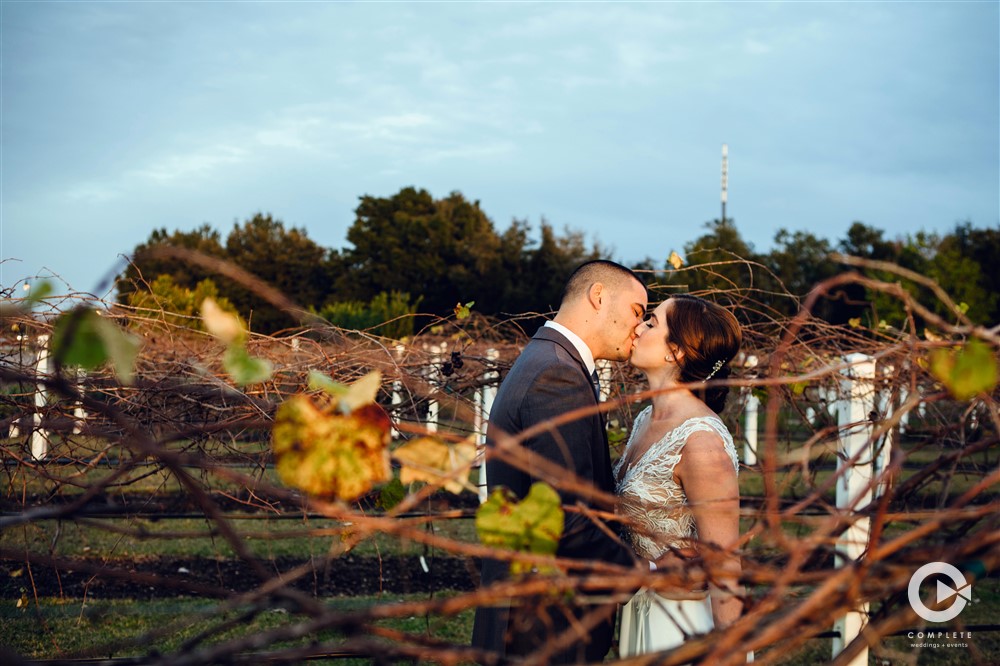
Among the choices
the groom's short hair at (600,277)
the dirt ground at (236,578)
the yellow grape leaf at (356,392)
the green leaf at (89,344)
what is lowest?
the dirt ground at (236,578)

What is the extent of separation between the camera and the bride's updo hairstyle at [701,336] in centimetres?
335

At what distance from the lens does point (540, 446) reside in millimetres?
2725

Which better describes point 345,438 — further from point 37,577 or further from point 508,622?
point 37,577

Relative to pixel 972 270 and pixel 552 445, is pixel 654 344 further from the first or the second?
pixel 972 270

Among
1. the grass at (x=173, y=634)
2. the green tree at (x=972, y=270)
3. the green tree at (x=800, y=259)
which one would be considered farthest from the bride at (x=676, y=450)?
the green tree at (x=800, y=259)

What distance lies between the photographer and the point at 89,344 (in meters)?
0.79

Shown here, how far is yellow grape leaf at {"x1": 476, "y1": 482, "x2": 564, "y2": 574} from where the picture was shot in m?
1.07

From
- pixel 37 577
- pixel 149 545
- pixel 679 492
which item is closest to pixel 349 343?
pixel 679 492

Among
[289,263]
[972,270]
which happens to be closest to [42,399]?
[972,270]

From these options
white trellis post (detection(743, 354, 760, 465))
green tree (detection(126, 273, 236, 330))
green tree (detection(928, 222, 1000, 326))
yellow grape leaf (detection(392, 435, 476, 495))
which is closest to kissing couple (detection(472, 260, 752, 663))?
white trellis post (detection(743, 354, 760, 465))

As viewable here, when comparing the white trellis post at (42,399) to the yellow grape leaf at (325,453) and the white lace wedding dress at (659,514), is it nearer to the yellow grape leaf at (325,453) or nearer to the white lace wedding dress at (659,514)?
the yellow grape leaf at (325,453)

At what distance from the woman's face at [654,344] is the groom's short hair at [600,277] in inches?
7.7

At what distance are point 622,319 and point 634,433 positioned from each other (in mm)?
623

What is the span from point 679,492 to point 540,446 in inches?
31.7
